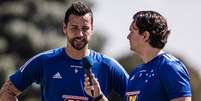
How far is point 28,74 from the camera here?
39.8ft

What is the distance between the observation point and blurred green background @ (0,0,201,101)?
98.1 feet

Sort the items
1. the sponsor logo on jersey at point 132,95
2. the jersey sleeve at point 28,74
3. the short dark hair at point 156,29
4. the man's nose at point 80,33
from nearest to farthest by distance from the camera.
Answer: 1. the short dark hair at point 156,29
2. the sponsor logo on jersey at point 132,95
3. the man's nose at point 80,33
4. the jersey sleeve at point 28,74

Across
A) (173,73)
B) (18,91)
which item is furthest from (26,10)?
(173,73)

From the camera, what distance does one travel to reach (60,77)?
12.0 meters

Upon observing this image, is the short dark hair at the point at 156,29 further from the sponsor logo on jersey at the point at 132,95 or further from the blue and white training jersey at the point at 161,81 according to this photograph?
the sponsor logo on jersey at the point at 132,95

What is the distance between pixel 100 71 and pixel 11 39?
18.6m

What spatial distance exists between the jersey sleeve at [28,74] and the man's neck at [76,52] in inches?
14.4

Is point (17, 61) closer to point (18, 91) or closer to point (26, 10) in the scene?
point (26, 10)

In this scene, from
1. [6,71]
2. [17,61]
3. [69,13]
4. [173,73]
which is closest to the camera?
[173,73]

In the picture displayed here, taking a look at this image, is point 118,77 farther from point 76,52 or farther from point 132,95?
point 132,95

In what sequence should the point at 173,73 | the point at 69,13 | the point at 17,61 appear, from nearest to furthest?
the point at 173,73 → the point at 69,13 → the point at 17,61

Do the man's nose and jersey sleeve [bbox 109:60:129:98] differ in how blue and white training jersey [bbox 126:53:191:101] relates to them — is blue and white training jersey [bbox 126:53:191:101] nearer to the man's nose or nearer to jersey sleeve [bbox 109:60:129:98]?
the man's nose

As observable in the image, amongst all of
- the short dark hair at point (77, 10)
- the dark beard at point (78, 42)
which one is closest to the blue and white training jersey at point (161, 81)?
the dark beard at point (78, 42)

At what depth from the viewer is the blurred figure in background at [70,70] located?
1176cm
